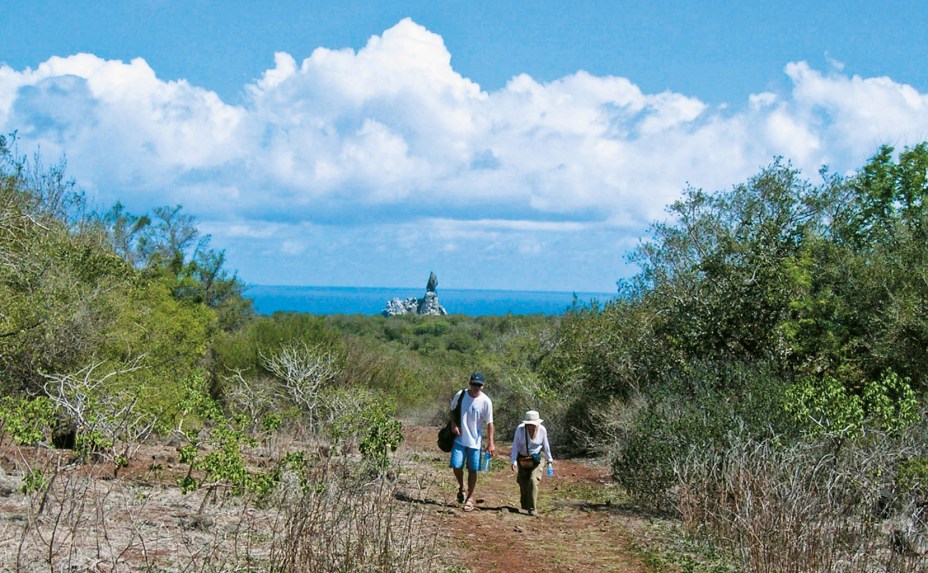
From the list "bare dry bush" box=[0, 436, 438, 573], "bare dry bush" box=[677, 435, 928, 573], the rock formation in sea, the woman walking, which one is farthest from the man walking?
the rock formation in sea

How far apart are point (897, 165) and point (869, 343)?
15.8 ft

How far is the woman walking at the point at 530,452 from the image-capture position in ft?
35.7

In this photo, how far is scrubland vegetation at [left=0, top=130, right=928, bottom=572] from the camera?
7.47 m

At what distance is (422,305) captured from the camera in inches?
4390

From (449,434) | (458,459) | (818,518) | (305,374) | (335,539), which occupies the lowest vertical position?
(335,539)

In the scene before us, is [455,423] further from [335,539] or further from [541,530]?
[335,539]

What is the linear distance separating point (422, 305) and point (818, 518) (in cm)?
10440

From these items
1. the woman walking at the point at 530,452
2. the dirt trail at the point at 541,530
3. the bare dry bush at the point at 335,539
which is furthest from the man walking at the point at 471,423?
the bare dry bush at the point at 335,539

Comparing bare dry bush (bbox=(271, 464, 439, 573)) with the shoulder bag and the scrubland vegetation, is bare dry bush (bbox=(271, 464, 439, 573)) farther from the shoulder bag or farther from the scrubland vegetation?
the shoulder bag

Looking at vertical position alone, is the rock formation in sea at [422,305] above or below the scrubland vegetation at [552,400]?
above

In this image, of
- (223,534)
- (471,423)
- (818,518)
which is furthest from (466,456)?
(818,518)

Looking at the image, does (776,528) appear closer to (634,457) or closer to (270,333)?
(634,457)

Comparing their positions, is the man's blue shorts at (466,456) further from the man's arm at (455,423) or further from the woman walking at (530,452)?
the woman walking at (530,452)

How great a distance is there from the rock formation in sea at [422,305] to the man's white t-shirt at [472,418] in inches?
3703
